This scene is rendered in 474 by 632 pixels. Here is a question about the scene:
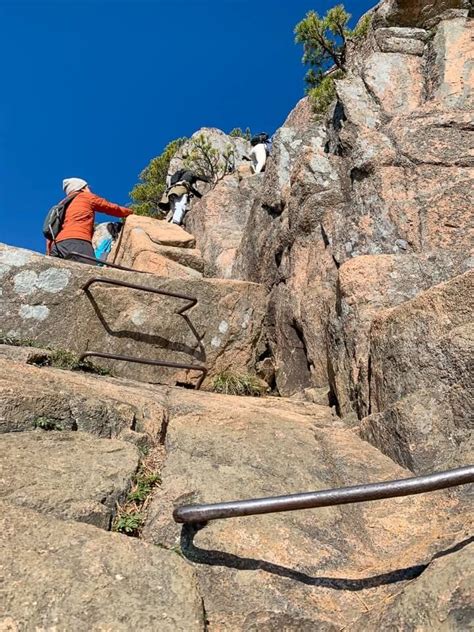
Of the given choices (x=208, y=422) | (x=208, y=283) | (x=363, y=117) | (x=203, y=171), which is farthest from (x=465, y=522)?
(x=203, y=171)

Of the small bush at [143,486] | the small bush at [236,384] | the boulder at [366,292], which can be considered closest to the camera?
the small bush at [143,486]

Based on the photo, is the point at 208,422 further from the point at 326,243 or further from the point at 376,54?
the point at 376,54

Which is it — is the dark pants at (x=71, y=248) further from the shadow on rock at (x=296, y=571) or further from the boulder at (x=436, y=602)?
the boulder at (x=436, y=602)

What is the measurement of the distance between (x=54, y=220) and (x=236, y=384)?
3738 millimetres

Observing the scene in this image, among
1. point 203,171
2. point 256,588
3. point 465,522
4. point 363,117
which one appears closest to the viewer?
point 256,588

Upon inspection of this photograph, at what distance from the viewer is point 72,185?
27.7 ft

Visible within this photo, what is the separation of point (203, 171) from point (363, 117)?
13421 mm

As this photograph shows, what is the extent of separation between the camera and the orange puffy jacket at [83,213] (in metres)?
7.94

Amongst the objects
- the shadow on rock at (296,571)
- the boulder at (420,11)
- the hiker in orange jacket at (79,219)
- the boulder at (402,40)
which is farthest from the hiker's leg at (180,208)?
the shadow on rock at (296,571)

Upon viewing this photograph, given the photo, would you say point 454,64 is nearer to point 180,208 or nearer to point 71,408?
point 71,408

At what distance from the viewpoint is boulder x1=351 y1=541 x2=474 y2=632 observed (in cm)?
191

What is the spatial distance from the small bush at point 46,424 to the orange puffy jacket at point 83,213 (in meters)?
5.01

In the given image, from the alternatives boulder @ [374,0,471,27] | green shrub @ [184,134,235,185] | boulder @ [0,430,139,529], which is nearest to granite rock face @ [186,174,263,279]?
green shrub @ [184,134,235,185]

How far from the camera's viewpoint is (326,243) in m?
6.72
